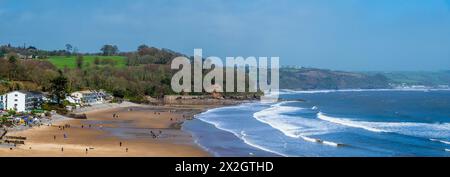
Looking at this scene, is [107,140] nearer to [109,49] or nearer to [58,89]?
[58,89]

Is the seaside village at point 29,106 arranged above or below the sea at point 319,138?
above

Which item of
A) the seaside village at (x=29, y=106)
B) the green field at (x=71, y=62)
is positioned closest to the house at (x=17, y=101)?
the seaside village at (x=29, y=106)

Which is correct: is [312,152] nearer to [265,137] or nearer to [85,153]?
[265,137]

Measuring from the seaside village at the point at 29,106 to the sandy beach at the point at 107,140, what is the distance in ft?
4.19

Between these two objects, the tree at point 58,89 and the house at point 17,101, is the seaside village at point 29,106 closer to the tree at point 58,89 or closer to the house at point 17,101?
the house at point 17,101

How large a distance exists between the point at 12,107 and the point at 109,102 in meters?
26.3

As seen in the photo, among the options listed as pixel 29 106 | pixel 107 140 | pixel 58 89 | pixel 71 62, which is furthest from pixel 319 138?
pixel 71 62

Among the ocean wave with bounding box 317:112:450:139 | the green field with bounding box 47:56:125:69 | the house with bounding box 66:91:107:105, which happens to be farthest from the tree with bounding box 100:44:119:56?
the ocean wave with bounding box 317:112:450:139

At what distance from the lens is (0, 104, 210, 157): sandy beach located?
101 feet

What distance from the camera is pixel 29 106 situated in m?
59.4

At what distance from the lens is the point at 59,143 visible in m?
35.0

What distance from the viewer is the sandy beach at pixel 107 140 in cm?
3070

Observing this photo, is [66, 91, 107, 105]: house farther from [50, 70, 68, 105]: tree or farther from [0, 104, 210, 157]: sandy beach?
[0, 104, 210, 157]: sandy beach

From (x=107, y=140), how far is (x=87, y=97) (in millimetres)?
41884
